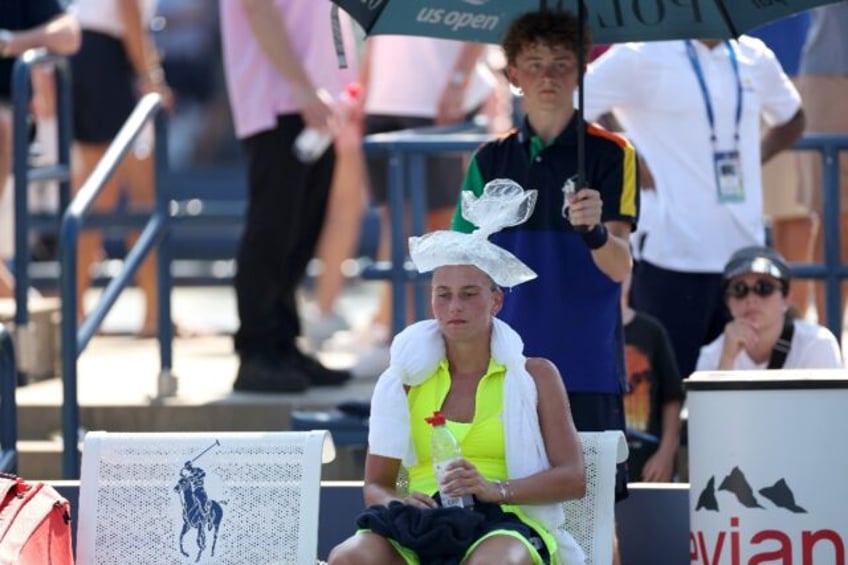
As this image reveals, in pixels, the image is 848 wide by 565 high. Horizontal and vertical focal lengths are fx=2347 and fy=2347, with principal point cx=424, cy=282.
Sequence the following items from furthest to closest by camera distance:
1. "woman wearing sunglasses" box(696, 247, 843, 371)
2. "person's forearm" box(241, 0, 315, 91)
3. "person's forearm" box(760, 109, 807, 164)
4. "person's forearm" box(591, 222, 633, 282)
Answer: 1. "person's forearm" box(241, 0, 315, 91)
2. "person's forearm" box(760, 109, 807, 164)
3. "woman wearing sunglasses" box(696, 247, 843, 371)
4. "person's forearm" box(591, 222, 633, 282)

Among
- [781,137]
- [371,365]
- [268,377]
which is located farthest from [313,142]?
[781,137]

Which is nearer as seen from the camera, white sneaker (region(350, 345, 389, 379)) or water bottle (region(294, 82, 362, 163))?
water bottle (region(294, 82, 362, 163))

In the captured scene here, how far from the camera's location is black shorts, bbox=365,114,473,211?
942 centimetres

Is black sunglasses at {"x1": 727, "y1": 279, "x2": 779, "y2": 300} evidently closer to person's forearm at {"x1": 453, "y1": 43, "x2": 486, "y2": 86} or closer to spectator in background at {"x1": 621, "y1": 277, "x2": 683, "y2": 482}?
spectator in background at {"x1": 621, "y1": 277, "x2": 683, "y2": 482}

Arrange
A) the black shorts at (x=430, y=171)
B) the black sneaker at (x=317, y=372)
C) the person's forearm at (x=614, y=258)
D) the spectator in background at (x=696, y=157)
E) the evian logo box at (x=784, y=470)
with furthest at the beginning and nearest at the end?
the black shorts at (x=430, y=171)
the black sneaker at (x=317, y=372)
the spectator in background at (x=696, y=157)
the person's forearm at (x=614, y=258)
the evian logo box at (x=784, y=470)

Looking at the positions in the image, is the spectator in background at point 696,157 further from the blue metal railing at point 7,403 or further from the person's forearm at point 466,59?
the blue metal railing at point 7,403

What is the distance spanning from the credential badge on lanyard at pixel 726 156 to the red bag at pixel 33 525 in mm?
2885

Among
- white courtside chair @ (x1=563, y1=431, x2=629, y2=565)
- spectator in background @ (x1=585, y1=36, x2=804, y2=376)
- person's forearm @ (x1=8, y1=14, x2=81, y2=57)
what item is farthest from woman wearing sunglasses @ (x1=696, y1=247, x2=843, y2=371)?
person's forearm @ (x1=8, y1=14, x2=81, y2=57)

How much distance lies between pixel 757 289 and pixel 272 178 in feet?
7.00

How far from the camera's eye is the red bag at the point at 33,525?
18.6ft

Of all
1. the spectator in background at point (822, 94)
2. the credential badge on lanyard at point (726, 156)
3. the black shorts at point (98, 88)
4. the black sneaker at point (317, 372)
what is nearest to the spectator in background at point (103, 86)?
the black shorts at point (98, 88)

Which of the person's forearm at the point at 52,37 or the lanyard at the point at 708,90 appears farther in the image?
the person's forearm at the point at 52,37

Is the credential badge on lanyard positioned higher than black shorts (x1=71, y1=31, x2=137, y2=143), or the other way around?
black shorts (x1=71, y1=31, x2=137, y2=143)

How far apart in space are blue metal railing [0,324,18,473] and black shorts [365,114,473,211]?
2.68 meters
